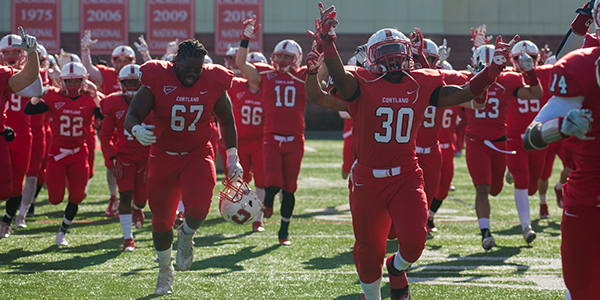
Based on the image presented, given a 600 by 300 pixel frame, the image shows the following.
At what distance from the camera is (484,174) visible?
6527 millimetres

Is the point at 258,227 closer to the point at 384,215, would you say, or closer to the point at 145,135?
the point at 145,135

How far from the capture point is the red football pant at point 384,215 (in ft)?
12.8

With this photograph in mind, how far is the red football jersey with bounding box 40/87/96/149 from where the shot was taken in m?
6.77

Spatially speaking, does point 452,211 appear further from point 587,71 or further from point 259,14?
point 259,14

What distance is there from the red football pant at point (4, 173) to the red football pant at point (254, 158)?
3038 millimetres

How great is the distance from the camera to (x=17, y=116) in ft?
23.7

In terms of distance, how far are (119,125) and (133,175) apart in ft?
2.12

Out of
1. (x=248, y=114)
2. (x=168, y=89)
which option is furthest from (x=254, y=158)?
(x=168, y=89)

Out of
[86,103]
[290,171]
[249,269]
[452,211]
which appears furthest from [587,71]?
[452,211]

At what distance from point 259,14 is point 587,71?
23.8m

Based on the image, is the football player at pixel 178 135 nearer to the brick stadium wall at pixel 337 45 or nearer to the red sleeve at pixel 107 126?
the red sleeve at pixel 107 126

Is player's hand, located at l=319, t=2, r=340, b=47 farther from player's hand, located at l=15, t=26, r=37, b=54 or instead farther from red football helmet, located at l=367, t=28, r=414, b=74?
player's hand, located at l=15, t=26, r=37, b=54

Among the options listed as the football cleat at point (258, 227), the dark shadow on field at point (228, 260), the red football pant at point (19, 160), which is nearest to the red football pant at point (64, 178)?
the red football pant at point (19, 160)

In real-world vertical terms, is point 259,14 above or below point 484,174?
above
